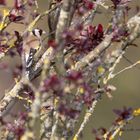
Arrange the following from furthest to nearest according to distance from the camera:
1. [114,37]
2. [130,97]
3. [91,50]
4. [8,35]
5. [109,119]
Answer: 1. [130,97]
2. [109,119]
3. [8,35]
4. [91,50]
5. [114,37]

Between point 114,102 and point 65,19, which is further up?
point 65,19

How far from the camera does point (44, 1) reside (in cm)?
1138

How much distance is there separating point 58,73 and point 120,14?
0.78 m

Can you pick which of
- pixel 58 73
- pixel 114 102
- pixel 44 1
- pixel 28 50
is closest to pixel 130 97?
pixel 114 102

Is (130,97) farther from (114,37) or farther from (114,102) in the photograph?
(114,37)

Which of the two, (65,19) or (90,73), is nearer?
(65,19)

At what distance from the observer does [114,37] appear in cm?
237

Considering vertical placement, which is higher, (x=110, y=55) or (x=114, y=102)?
(x=110, y=55)

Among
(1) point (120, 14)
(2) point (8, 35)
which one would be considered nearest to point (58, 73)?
(1) point (120, 14)

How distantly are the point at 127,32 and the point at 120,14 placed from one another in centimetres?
36

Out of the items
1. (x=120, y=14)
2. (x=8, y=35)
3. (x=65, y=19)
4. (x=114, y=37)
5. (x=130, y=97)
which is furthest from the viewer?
(x=130, y=97)

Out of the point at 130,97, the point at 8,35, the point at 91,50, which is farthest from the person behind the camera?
the point at 130,97

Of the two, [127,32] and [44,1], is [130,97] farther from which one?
[127,32]

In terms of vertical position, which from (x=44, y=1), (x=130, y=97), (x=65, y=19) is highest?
(x=65, y=19)
